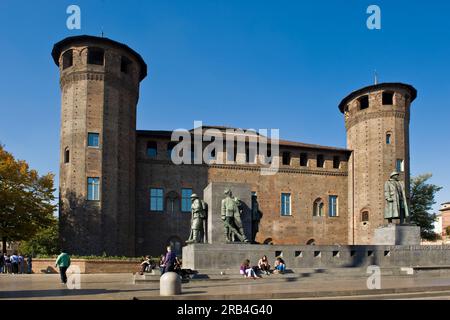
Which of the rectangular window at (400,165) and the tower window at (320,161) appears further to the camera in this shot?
the tower window at (320,161)

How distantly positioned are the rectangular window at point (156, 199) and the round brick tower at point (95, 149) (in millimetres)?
2038

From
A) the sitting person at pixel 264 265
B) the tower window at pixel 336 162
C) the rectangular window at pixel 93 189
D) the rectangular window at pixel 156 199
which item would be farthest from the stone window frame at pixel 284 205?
the sitting person at pixel 264 265

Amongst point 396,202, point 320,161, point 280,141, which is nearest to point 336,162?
point 320,161

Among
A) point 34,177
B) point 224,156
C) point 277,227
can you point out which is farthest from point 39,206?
point 277,227

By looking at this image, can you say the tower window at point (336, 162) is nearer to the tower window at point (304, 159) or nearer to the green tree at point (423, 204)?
the tower window at point (304, 159)

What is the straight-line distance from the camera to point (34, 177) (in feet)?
114

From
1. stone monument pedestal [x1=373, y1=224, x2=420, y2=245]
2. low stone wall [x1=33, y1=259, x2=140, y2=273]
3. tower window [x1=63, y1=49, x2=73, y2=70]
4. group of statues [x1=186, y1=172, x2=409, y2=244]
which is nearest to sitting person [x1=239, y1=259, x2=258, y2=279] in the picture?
group of statues [x1=186, y1=172, x2=409, y2=244]

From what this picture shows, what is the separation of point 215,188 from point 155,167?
18.3 m

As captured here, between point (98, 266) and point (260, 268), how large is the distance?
1317cm

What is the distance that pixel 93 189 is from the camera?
114 ft

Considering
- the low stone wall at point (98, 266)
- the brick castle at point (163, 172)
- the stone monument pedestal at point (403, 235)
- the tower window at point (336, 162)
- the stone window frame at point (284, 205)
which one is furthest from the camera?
the tower window at point (336, 162)

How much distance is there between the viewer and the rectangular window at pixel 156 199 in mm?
39281

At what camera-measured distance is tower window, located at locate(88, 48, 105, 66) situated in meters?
36.3

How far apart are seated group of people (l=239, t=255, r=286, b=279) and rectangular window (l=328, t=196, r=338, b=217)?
24075 millimetres
